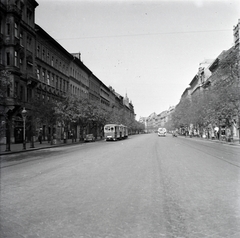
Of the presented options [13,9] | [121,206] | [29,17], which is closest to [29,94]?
[29,17]

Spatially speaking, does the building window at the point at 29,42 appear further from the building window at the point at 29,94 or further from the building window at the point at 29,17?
the building window at the point at 29,94

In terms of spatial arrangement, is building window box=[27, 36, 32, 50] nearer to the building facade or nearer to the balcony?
the building facade

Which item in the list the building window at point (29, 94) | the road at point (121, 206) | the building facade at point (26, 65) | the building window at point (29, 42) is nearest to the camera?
the road at point (121, 206)

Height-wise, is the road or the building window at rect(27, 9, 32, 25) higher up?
the building window at rect(27, 9, 32, 25)

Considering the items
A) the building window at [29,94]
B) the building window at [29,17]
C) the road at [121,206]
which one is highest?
the building window at [29,17]

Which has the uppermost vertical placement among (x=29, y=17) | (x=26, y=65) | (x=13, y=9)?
(x=29, y=17)

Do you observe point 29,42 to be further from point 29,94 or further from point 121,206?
point 121,206

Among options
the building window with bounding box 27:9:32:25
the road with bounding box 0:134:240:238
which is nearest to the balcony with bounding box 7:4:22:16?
the building window with bounding box 27:9:32:25

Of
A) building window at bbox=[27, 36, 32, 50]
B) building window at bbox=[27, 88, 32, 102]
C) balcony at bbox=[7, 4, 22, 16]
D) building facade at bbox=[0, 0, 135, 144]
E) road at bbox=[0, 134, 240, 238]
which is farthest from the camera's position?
building window at bbox=[27, 36, 32, 50]

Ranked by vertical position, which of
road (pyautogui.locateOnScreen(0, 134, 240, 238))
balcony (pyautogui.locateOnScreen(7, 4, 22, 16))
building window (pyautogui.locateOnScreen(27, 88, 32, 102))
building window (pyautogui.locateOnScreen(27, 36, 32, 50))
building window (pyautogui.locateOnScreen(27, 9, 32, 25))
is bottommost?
road (pyautogui.locateOnScreen(0, 134, 240, 238))

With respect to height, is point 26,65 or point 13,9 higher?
point 13,9

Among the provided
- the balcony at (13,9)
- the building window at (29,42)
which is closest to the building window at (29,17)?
the building window at (29,42)

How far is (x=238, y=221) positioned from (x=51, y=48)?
47.5 metres

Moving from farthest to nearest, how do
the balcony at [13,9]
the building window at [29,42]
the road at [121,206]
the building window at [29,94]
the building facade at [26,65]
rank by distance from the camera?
the building window at [29,42] < the building window at [29,94] < the balcony at [13,9] < the building facade at [26,65] < the road at [121,206]
